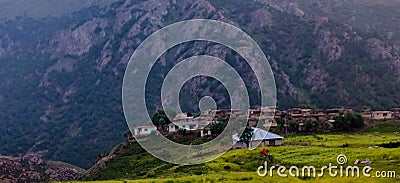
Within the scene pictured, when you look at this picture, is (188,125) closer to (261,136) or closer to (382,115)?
(261,136)

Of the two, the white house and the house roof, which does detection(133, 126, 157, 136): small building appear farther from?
the house roof

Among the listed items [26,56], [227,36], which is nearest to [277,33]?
[227,36]

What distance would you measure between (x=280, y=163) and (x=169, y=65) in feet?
373

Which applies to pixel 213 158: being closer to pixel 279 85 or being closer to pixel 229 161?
pixel 229 161

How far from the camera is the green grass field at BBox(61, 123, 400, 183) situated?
32.7 meters

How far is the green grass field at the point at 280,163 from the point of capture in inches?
1286

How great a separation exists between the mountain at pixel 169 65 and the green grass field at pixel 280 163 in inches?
2442

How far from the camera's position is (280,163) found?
39.7m

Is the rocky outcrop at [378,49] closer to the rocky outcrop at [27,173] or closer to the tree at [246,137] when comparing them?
the tree at [246,137]

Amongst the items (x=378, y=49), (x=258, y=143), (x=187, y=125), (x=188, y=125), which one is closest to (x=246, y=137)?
(x=258, y=143)

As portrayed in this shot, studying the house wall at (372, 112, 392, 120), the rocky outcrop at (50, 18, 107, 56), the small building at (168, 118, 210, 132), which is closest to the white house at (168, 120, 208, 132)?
the small building at (168, 118, 210, 132)

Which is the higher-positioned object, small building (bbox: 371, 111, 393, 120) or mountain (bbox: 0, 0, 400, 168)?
mountain (bbox: 0, 0, 400, 168)

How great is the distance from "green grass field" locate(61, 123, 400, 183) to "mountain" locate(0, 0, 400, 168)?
203ft

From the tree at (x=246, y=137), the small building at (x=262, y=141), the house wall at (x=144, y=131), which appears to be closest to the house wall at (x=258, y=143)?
the small building at (x=262, y=141)
